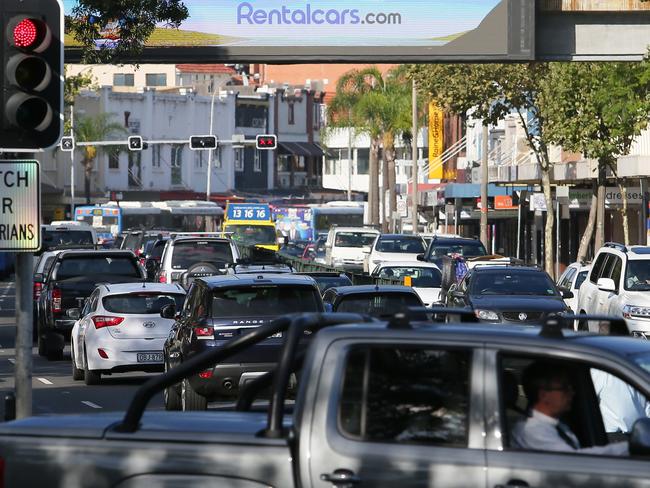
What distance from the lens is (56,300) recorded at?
28609 millimetres

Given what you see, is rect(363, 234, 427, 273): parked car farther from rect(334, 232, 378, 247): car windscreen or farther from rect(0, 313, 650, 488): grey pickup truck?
rect(0, 313, 650, 488): grey pickup truck

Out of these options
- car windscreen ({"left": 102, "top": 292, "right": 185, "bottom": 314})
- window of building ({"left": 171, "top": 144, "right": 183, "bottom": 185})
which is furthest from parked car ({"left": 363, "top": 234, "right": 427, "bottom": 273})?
window of building ({"left": 171, "top": 144, "right": 183, "bottom": 185})

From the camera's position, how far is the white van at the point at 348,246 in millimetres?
55188

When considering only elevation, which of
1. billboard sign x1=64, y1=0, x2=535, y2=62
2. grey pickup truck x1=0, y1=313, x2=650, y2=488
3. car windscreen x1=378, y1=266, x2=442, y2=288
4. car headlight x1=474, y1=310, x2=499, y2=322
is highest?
billboard sign x1=64, y1=0, x2=535, y2=62

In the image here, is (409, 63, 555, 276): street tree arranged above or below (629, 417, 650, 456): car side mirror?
above

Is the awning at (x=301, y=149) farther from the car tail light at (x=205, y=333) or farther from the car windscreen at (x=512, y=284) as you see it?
the car tail light at (x=205, y=333)

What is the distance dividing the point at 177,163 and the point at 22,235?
11159 cm

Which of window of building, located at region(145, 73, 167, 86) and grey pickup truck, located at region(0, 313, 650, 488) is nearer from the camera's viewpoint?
grey pickup truck, located at region(0, 313, 650, 488)

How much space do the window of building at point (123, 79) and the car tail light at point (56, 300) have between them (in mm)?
114419

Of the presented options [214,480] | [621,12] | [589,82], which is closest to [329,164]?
[589,82]

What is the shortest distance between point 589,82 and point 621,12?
20.6m

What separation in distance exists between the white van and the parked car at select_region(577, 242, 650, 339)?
27887 millimetres

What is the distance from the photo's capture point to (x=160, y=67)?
468 ft

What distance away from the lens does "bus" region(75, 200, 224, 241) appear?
80875 mm
